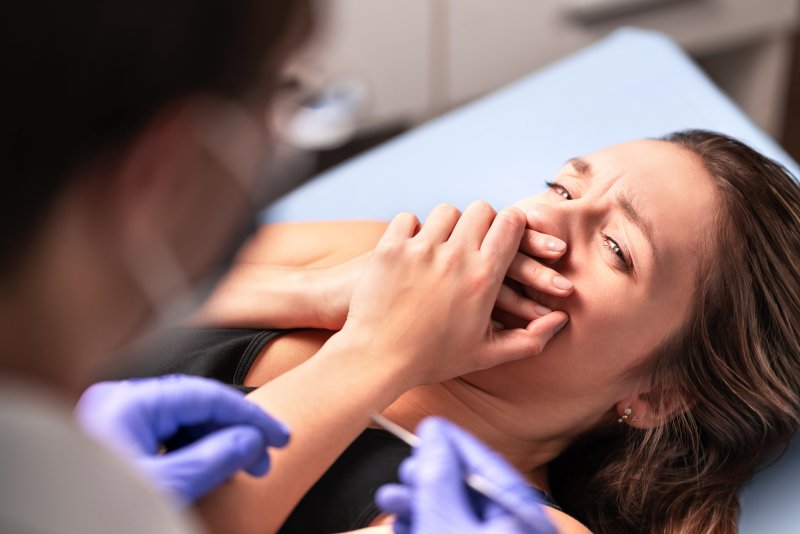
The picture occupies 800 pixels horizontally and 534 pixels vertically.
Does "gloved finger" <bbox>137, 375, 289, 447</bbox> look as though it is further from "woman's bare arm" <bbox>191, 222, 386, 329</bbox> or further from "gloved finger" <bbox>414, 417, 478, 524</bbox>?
"woman's bare arm" <bbox>191, 222, 386, 329</bbox>

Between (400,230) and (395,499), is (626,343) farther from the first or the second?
(395,499)

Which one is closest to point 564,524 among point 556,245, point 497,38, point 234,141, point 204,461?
point 556,245

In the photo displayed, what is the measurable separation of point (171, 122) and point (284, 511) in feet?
1.89

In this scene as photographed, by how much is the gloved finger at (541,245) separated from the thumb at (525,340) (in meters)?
0.07

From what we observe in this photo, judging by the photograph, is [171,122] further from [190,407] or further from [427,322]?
[427,322]

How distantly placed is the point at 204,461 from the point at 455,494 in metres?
0.22

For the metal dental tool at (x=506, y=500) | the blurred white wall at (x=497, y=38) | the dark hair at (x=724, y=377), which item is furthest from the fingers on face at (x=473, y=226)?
the blurred white wall at (x=497, y=38)

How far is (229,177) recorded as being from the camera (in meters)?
0.51

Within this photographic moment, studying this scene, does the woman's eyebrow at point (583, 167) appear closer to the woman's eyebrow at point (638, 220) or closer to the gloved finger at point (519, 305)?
the woman's eyebrow at point (638, 220)

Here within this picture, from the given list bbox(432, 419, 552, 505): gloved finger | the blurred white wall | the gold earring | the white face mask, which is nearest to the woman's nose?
the gold earring

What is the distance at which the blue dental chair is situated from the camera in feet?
5.24

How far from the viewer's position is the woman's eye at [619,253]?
42.6 inches

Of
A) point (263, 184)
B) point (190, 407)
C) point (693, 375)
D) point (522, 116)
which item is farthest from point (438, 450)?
point (522, 116)

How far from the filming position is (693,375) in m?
1.13
